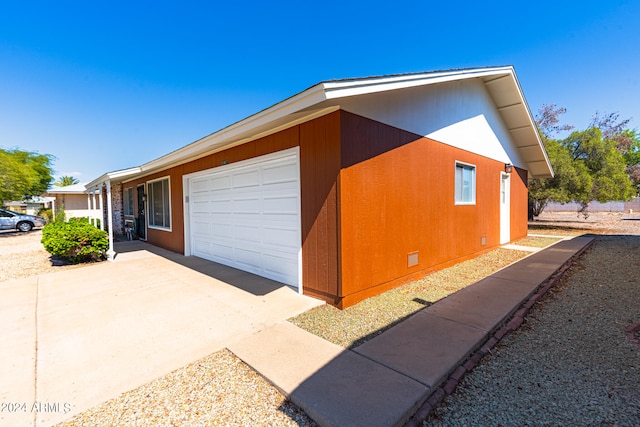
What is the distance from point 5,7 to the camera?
6.10m

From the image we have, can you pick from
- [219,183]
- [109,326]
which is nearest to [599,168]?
[219,183]

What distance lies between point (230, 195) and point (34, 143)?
95.6 ft

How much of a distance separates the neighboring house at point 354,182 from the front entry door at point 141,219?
191cm

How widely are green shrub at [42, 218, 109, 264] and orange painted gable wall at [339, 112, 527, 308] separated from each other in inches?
289

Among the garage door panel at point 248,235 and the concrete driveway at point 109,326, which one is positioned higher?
the garage door panel at point 248,235

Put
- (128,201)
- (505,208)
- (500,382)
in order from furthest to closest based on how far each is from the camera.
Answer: (128,201) → (505,208) → (500,382)

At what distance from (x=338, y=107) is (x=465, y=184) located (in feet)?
16.2

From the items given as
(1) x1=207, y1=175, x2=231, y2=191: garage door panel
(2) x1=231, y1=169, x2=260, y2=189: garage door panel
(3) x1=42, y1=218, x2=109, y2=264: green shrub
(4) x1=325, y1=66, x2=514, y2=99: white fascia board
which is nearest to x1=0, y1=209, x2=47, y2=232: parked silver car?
(3) x1=42, y1=218, x2=109, y2=264: green shrub

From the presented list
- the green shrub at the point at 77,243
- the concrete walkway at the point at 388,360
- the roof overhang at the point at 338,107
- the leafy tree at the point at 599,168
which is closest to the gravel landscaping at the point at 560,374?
the concrete walkway at the point at 388,360

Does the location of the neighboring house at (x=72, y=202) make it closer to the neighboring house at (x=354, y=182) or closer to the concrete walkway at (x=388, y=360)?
the neighboring house at (x=354, y=182)

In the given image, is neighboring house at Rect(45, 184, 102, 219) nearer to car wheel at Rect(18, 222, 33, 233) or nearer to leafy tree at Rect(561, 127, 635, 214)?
car wheel at Rect(18, 222, 33, 233)

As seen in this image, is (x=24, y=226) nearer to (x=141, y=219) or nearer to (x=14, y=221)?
(x=14, y=221)

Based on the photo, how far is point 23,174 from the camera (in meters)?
17.5

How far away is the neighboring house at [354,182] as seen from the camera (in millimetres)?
4020
